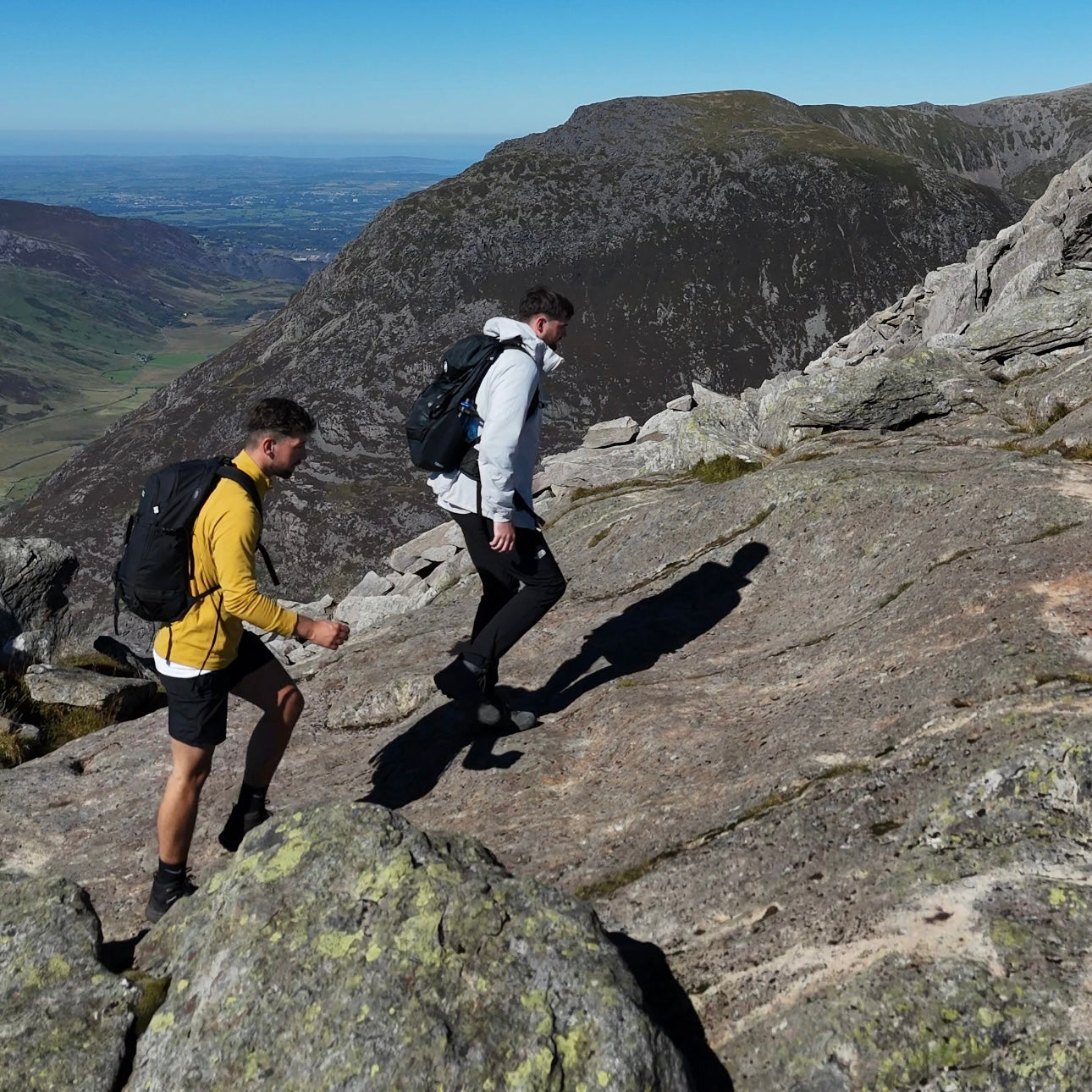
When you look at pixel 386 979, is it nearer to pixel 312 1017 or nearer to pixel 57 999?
pixel 312 1017

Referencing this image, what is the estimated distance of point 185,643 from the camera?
807cm

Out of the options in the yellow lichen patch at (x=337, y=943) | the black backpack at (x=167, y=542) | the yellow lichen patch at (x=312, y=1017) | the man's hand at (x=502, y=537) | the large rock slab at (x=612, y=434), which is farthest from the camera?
the large rock slab at (x=612, y=434)

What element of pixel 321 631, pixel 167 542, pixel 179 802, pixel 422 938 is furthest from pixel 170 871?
pixel 422 938

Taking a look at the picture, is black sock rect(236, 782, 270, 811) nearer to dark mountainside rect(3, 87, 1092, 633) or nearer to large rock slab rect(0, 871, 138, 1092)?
large rock slab rect(0, 871, 138, 1092)

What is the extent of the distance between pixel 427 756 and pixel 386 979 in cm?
557

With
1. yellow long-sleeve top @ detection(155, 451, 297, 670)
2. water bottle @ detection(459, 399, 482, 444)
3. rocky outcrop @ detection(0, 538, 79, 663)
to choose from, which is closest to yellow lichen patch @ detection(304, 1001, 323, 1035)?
yellow long-sleeve top @ detection(155, 451, 297, 670)

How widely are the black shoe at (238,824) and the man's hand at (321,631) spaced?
2.38 meters

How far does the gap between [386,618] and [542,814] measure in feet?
44.8

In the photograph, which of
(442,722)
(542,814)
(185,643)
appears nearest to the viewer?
(185,643)

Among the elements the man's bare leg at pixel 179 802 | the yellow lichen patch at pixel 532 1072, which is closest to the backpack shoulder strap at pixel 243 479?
the man's bare leg at pixel 179 802

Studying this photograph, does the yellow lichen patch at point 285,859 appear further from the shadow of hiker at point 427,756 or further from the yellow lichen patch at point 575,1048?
the shadow of hiker at point 427,756

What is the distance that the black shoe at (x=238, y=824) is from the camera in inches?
364

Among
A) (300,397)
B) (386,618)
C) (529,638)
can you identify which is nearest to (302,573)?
(300,397)

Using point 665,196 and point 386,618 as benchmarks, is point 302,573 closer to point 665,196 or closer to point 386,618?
point 386,618
